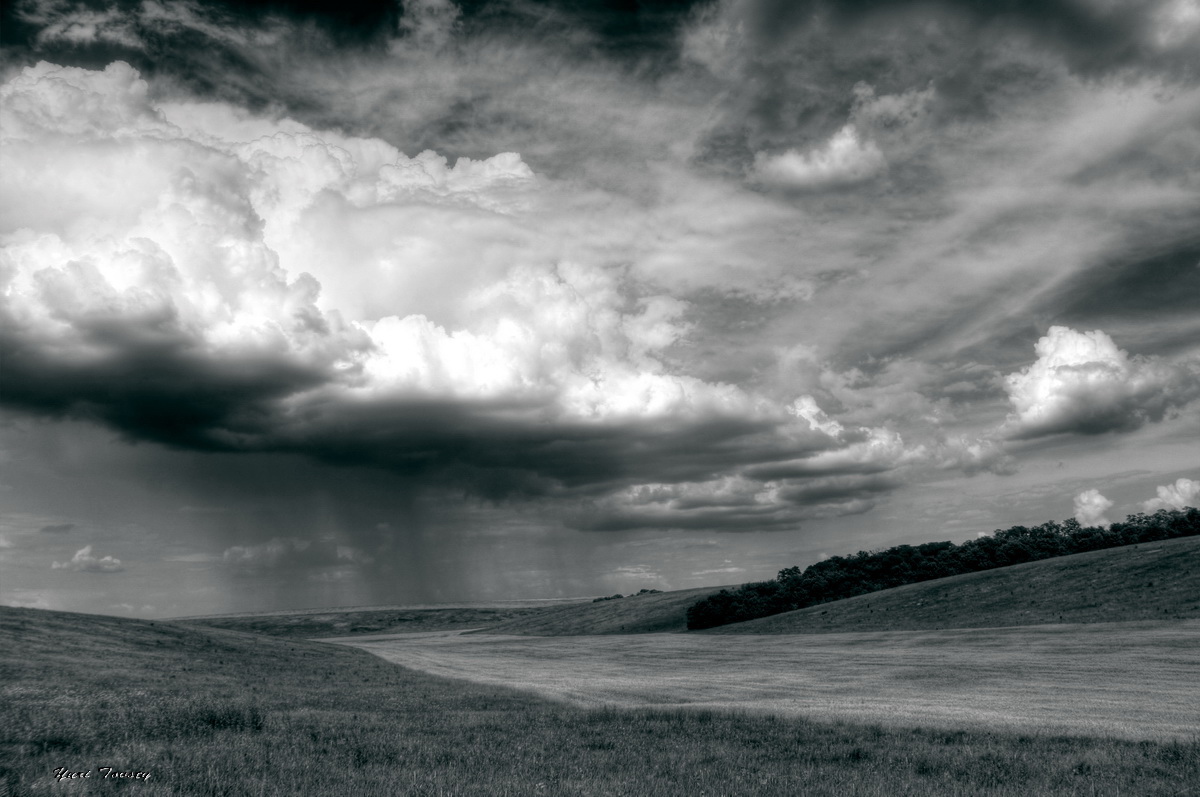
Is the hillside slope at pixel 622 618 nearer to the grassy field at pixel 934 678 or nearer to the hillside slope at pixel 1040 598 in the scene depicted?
the hillside slope at pixel 1040 598

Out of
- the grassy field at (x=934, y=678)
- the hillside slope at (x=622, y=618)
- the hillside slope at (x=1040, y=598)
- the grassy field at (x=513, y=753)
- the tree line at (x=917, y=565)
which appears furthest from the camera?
the hillside slope at (x=622, y=618)

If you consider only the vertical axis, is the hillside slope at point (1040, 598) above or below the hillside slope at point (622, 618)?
above

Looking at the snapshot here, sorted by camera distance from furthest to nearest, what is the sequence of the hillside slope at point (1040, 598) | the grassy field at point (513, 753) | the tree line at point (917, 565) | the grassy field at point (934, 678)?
the tree line at point (917, 565) < the hillside slope at point (1040, 598) < the grassy field at point (934, 678) < the grassy field at point (513, 753)

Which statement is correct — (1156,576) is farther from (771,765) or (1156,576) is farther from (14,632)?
A: (14,632)

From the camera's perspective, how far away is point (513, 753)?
54.4 ft

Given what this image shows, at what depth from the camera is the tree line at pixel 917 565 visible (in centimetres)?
13050

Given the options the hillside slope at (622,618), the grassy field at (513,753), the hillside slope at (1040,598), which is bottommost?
the hillside slope at (622,618)

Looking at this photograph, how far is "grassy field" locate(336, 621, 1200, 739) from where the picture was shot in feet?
88.7

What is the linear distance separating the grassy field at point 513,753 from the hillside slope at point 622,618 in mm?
115536

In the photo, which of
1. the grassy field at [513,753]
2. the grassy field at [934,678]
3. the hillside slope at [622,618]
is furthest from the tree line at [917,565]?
the grassy field at [513,753]

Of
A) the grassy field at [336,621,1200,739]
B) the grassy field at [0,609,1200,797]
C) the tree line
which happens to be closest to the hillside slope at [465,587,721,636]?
the tree line

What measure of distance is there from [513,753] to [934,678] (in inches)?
1551

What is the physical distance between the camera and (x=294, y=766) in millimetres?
14125

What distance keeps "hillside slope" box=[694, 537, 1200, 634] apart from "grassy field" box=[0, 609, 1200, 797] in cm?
6842
